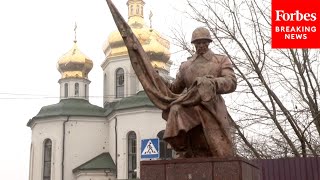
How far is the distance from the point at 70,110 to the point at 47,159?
3.38 meters

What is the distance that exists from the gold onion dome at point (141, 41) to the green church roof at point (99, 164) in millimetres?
6502

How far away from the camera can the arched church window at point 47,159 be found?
33.2m

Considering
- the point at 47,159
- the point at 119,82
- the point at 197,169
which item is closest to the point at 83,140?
the point at 47,159

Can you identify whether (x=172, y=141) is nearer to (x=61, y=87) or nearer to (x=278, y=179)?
(x=278, y=179)

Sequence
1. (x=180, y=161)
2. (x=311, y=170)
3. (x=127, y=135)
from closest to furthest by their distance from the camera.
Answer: (x=180, y=161), (x=311, y=170), (x=127, y=135)

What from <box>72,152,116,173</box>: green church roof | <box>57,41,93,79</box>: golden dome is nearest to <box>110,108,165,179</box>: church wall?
<box>72,152,116,173</box>: green church roof

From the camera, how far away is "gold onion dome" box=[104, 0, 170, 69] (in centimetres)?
3312

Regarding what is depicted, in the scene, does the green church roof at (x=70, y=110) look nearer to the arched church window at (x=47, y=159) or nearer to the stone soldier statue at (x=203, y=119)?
the arched church window at (x=47, y=159)

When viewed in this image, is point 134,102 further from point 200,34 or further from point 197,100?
point 197,100

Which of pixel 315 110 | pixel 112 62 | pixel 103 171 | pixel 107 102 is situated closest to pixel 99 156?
pixel 103 171

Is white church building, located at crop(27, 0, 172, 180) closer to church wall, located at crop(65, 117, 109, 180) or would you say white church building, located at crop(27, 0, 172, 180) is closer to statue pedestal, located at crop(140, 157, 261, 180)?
church wall, located at crop(65, 117, 109, 180)

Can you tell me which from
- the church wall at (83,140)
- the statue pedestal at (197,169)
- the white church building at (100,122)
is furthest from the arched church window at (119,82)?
the statue pedestal at (197,169)

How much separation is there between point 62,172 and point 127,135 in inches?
187

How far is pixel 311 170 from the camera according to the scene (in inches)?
422
